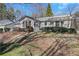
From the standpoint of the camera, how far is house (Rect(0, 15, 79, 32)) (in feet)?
7.84

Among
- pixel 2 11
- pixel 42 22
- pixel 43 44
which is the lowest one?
pixel 43 44

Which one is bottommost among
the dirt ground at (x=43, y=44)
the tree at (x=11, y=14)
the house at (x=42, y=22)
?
the dirt ground at (x=43, y=44)

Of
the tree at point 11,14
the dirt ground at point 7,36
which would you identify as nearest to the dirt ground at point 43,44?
the dirt ground at point 7,36

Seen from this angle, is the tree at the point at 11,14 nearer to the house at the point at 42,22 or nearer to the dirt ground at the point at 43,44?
the house at the point at 42,22

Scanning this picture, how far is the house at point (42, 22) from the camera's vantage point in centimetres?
239

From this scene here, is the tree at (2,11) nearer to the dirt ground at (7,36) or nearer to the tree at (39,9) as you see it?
the dirt ground at (7,36)

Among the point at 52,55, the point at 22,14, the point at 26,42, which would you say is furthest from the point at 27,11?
the point at 52,55

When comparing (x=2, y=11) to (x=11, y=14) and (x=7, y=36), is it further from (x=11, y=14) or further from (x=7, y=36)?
(x=7, y=36)

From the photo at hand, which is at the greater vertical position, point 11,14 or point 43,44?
point 11,14

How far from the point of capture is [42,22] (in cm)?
242

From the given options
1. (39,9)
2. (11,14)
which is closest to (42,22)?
(39,9)

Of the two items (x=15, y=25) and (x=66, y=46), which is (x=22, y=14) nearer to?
(x=15, y=25)

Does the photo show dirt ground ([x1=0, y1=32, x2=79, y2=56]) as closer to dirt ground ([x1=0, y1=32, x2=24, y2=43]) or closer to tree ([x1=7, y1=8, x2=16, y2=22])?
dirt ground ([x1=0, y1=32, x2=24, y2=43])

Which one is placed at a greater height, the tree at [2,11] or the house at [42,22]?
the tree at [2,11]
